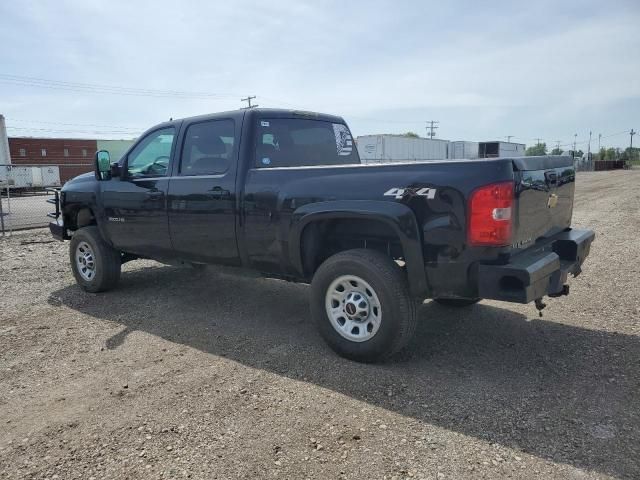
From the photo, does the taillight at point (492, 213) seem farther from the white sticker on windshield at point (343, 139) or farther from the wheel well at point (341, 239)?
the white sticker on windshield at point (343, 139)

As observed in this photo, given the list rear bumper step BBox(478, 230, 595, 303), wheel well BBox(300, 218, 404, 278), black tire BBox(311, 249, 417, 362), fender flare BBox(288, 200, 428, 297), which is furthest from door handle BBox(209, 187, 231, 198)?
rear bumper step BBox(478, 230, 595, 303)

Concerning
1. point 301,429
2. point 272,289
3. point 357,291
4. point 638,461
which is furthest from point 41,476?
point 272,289

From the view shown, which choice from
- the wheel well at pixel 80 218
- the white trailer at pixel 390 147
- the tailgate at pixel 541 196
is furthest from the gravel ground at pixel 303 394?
the white trailer at pixel 390 147

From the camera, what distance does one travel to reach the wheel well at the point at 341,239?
4.12 m

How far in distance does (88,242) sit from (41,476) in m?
4.06

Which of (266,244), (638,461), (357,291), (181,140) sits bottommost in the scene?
(638,461)

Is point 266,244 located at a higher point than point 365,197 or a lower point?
lower

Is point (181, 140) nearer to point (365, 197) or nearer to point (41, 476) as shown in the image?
point (365, 197)

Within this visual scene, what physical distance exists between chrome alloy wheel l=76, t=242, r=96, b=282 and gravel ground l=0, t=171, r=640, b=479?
627 mm

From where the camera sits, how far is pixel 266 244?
448 cm

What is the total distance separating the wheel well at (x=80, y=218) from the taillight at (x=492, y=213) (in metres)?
5.04

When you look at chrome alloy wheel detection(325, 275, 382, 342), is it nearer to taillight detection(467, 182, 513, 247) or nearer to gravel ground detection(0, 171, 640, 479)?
gravel ground detection(0, 171, 640, 479)

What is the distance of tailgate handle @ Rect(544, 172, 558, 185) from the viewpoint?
3.89 metres

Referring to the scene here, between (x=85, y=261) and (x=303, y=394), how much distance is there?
4.19 metres
